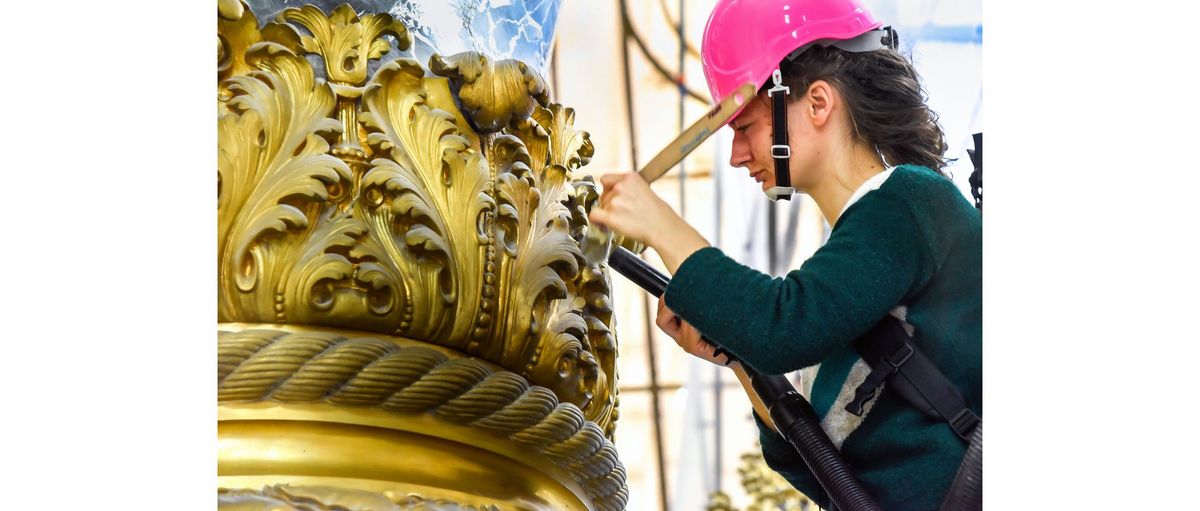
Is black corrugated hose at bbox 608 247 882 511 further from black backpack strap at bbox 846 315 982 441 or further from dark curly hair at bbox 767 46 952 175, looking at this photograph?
dark curly hair at bbox 767 46 952 175

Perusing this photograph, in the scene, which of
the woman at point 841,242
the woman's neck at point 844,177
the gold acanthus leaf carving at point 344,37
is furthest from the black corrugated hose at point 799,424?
the gold acanthus leaf carving at point 344,37

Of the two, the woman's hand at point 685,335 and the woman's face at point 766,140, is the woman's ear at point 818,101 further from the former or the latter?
the woman's hand at point 685,335

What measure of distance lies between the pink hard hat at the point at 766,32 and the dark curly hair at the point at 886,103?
0.06 ft

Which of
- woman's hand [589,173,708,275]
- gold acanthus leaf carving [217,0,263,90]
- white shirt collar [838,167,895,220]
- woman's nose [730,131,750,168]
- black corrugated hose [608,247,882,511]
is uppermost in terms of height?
gold acanthus leaf carving [217,0,263,90]

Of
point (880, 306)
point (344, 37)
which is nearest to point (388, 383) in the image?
point (344, 37)

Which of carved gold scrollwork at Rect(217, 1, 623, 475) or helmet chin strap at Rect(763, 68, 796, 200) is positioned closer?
carved gold scrollwork at Rect(217, 1, 623, 475)

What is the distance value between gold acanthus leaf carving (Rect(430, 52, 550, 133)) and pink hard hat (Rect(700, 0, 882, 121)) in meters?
0.15

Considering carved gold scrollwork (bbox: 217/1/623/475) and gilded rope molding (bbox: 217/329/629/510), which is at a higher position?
carved gold scrollwork (bbox: 217/1/623/475)

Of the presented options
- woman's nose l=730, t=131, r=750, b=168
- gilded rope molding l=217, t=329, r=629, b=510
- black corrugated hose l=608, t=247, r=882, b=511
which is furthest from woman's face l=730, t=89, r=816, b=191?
gilded rope molding l=217, t=329, r=629, b=510

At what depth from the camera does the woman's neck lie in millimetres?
1009

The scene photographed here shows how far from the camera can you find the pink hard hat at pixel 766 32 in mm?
978

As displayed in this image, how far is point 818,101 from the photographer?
39.3 inches

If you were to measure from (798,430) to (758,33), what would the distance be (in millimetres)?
272
